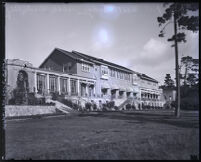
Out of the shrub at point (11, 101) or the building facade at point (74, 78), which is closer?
the shrub at point (11, 101)

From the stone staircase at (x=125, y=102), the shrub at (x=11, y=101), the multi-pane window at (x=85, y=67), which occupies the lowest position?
the stone staircase at (x=125, y=102)

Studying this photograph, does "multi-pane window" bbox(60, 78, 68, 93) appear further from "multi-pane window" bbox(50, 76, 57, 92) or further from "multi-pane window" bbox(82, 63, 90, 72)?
"multi-pane window" bbox(82, 63, 90, 72)

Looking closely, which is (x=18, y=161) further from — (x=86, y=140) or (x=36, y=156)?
(x=86, y=140)

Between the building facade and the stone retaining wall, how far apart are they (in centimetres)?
312

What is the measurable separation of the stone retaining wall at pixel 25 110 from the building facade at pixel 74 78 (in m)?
3.12

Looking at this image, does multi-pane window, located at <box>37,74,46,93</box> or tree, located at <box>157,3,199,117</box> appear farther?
multi-pane window, located at <box>37,74,46,93</box>

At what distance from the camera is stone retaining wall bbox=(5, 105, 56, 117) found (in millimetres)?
19328

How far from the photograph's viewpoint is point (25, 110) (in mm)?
20453

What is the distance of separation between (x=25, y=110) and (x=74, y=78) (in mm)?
13345

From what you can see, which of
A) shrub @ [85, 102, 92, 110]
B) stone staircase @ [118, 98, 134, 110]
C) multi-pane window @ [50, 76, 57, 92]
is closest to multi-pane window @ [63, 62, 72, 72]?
multi-pane window @ [50, 76, 57, 92]

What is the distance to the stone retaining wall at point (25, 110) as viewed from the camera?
1933 cm

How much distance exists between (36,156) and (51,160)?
827 millimetres

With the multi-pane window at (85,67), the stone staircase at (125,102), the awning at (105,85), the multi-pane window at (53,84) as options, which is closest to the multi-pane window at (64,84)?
the multi-pane window at (53,84)

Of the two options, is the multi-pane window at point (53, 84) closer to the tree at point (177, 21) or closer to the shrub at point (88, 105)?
the shrub at point (88, 105)
